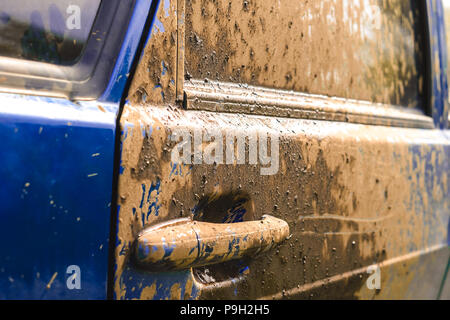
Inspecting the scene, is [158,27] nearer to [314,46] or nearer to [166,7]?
[166,7]

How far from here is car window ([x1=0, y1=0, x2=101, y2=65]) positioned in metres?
0.69

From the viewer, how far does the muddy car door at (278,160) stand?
84cm

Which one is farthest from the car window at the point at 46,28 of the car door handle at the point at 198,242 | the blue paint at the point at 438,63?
the blue paint at the point at 438,63

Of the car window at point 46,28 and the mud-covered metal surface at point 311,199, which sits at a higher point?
the car window at point 46,28

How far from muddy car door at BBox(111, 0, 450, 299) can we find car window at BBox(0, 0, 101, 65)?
131mm

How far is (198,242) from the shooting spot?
0.86 metres

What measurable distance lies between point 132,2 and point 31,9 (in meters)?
0.20

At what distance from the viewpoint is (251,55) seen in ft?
3.50

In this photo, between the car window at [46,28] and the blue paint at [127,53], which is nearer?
the car window at [46,28]

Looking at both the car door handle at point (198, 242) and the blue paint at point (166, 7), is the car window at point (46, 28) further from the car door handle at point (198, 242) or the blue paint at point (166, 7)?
the car door handle at point (198, 242)

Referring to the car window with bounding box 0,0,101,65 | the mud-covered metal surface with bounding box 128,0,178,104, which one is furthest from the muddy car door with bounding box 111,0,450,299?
the car window with bounding box 0,0,101,65

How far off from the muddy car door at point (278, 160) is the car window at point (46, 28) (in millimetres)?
131

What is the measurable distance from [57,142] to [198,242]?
35cm

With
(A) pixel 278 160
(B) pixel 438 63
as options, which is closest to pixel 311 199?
(A) pixel 278 160
